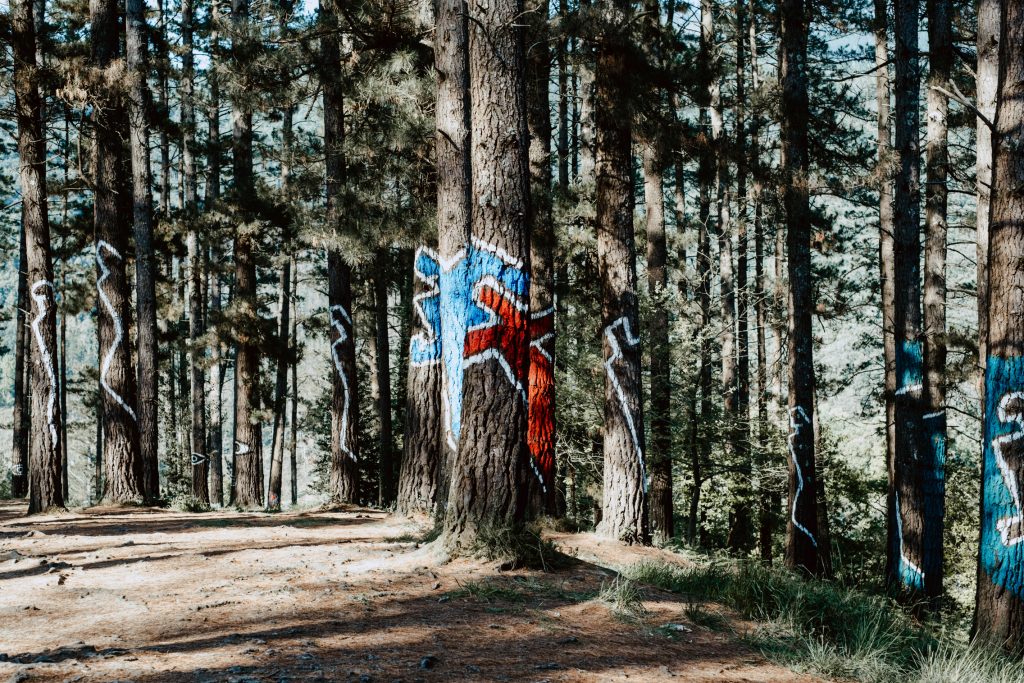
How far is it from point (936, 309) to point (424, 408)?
7376mm

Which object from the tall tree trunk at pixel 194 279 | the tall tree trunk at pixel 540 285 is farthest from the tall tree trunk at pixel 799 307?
the tall tree trunk at pixel 194 279

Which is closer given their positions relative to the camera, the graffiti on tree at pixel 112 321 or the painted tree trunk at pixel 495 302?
the painted tree trunk at pixel 495 302

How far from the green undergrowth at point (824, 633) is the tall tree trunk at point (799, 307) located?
4727 mm

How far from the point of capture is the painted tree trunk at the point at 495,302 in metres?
6.04

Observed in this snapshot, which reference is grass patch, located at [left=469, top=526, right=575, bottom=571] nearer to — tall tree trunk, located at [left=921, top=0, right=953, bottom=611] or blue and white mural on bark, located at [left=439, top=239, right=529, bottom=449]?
blue and white mural on bark, located at [left=439, top=239, right=529, bottom=449]

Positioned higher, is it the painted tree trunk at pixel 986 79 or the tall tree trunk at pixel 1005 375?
the painted tree trunk at pixel 986 79

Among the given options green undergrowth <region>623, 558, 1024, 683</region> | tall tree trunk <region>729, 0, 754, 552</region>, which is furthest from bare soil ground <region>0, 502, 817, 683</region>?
tall tree trunk <region>729, 0, 754, 552</region>

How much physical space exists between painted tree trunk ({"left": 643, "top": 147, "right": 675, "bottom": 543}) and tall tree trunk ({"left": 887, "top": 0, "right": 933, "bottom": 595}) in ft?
11.6

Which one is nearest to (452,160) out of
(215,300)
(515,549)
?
(515,549)

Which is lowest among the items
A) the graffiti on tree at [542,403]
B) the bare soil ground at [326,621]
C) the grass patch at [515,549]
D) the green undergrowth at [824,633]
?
the green undergrowth at [824,633]

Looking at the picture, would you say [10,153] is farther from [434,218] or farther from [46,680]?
[46,680]

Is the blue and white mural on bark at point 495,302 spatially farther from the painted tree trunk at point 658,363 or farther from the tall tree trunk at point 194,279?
the tall tree trunk at point 194,279

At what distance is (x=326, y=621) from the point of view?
15.4 ft

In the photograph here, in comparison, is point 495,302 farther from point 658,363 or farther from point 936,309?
point 658,363
